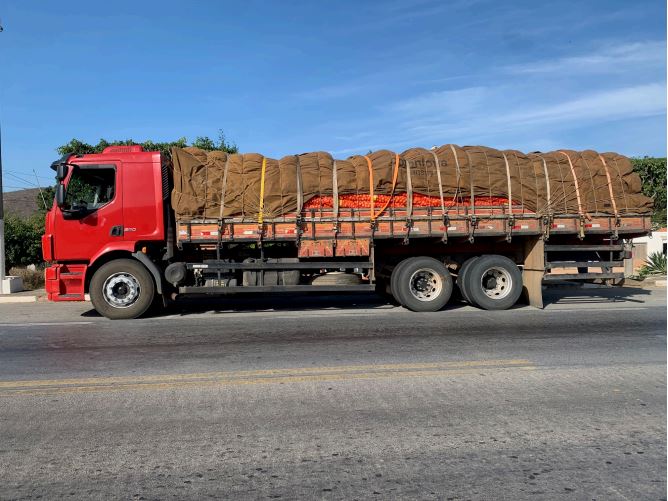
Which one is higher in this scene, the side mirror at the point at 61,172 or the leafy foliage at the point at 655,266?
the side mirror at the point at 61,172

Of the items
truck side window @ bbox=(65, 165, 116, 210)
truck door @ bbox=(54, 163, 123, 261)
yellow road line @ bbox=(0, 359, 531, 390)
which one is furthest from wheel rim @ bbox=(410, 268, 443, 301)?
truck side window @ bbox=(65, 165, 116, 210)

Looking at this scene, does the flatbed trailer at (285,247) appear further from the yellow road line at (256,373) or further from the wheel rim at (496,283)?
the yellow road line at (256,373)

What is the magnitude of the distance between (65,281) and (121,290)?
1100 millimetres

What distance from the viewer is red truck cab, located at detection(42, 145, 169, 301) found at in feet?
33.9

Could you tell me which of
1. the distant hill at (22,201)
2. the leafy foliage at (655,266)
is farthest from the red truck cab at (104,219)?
the distant hill at (22,201)

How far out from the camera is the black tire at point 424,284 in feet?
35.6

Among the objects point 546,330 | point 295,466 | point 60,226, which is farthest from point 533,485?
point 60,226

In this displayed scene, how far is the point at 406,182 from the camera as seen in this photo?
34.7 feet

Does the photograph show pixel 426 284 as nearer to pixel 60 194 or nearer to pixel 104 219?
pixel 104 219

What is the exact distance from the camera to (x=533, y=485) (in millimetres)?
3545

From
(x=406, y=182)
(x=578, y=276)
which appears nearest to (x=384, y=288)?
(x=406, y=182)

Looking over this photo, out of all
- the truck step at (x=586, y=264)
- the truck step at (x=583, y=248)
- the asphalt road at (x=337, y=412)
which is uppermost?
the truck step at (x=583, y=248)

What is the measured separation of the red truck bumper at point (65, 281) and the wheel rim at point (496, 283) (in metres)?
7.59

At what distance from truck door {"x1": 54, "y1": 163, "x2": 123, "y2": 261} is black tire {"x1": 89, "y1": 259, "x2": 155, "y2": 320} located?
501 millimetres
